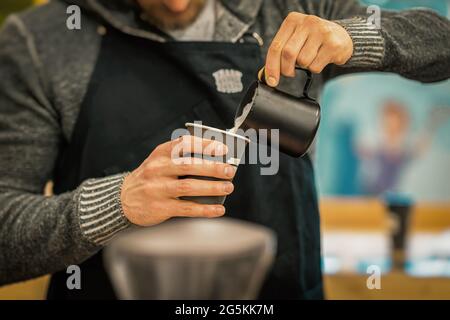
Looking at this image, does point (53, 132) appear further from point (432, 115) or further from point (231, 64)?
point (432, 115)

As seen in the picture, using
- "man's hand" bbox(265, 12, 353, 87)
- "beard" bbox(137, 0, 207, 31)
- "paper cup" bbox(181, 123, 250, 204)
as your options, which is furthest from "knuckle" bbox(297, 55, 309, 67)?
"beard" bbox(137, 0, 207, 31)

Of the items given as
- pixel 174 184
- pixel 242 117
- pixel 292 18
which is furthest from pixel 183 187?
pixel 292 18

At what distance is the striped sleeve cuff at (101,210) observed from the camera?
699mm

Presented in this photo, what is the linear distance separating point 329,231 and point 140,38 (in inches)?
43.9

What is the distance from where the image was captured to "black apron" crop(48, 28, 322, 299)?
2.64 ft

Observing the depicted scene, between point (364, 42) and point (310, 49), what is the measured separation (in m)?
0.08

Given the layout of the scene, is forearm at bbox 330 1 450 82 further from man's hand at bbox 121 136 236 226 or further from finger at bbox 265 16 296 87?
man's hand at bbox 121 136 236 226

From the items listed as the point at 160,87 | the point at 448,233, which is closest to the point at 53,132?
the point at 160,87

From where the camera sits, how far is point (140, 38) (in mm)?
844

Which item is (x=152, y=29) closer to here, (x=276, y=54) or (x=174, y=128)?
(x=174, y=128)

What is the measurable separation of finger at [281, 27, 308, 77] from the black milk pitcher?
1.4 inches

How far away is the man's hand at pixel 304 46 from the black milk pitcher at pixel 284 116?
2cm

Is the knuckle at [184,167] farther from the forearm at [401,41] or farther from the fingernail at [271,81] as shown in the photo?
the forearm at [401,41]
